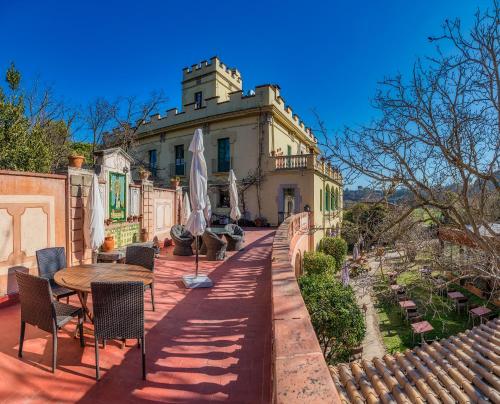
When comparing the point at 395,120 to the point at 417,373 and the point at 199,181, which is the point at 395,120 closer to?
the point at 199,181

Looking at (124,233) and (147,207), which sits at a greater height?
(147,207)

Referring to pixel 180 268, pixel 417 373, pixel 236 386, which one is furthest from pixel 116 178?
pixel 417 373

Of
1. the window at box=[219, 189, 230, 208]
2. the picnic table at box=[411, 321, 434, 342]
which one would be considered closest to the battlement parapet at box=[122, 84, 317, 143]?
the window at box=[219, 189, 230, 208]

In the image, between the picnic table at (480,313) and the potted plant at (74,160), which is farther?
the picnic table at (480,313)

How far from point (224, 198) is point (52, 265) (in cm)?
1419

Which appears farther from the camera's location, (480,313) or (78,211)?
(480,313)

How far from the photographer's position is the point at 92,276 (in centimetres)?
391

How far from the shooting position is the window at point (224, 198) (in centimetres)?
1858

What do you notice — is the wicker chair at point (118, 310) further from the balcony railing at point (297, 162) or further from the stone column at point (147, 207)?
the balcony railing at point (297, 162)

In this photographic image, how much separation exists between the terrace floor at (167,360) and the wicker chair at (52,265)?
21.3 inches

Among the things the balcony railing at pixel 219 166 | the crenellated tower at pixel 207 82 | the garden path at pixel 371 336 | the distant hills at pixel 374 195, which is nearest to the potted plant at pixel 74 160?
the distant hills at pixel 374 195

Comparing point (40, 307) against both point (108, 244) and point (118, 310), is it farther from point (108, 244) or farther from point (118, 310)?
point (108, 244)

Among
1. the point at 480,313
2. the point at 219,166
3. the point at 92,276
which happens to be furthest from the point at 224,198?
the point at 92,276

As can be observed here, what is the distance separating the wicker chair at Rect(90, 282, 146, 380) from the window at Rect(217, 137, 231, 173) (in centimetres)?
1596
